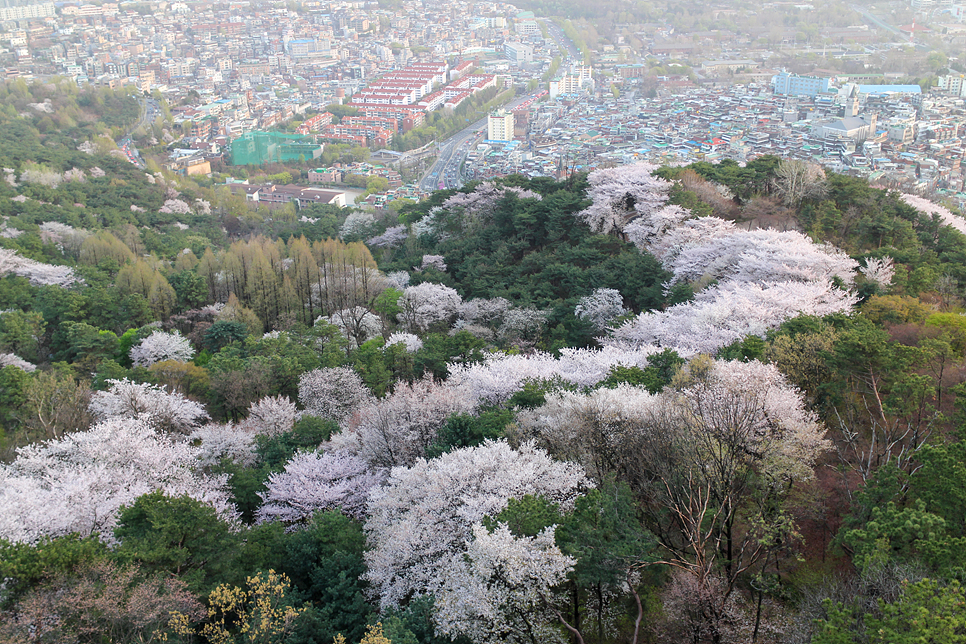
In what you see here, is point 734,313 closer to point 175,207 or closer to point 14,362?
point 14,362

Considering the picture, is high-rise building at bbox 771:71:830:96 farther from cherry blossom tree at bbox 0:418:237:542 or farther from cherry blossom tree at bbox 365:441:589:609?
cherry blossom tree at bbox 0:418:237:542

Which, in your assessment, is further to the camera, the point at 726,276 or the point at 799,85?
the point at 799,85

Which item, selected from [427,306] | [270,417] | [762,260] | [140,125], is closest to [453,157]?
[140,125]

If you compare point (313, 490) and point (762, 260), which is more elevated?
point (762, 260)

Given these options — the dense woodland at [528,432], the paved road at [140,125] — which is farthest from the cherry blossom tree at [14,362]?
the paved road at [140,125]

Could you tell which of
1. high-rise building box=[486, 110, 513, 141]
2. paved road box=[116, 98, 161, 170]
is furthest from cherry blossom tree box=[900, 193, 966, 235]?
high-rise building box=[486, 110, 513, 141]

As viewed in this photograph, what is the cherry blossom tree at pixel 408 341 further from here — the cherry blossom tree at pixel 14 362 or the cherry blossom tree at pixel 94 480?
the cherry blossom tree at pixel 14 362

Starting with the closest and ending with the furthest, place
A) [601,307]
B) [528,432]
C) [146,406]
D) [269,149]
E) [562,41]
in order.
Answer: [528,432], [146,406], [601,307], [269,149], [562,41]
